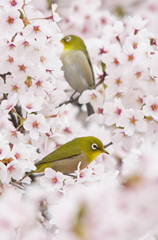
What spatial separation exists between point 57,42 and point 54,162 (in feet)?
2.22

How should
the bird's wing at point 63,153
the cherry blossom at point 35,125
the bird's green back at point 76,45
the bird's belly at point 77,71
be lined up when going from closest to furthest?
the cherry blossom at point 35,125 → the bird's wing at point 63,153 → the bird's belly at point 77,71 → the bird's green back at point 76,45

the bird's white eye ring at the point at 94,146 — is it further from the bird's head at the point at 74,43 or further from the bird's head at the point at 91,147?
the bird's head at the point at 74,43

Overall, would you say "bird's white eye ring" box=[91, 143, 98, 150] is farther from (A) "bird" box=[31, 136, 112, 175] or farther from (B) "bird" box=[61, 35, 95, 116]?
(B) "bird" box=[61, 35, 95, 116]

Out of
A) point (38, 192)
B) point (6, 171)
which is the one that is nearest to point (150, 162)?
point (38, 192)

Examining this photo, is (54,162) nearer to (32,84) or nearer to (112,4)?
(32,84)

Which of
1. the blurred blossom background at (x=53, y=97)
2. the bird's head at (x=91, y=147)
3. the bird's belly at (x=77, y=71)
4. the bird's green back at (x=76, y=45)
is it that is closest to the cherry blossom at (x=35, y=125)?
the blurred blossom background at (x=53, y=97)

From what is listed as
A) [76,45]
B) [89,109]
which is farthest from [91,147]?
[76,45]

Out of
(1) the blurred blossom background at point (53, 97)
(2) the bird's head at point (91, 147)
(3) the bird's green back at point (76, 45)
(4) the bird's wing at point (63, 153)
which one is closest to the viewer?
(1) the blurred blossom background at point (53, 97)

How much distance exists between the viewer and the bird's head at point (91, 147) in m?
3.16

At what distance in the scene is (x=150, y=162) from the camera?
1133 mm

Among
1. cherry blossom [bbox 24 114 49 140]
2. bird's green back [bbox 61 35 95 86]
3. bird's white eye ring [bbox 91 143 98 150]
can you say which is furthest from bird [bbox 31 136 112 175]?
bird's green back [bbox 61 35 95 86]

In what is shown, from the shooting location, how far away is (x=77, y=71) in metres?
3.81

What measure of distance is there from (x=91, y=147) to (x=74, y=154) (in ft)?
0.35

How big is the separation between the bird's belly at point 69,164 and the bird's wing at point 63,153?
1.0 inches
